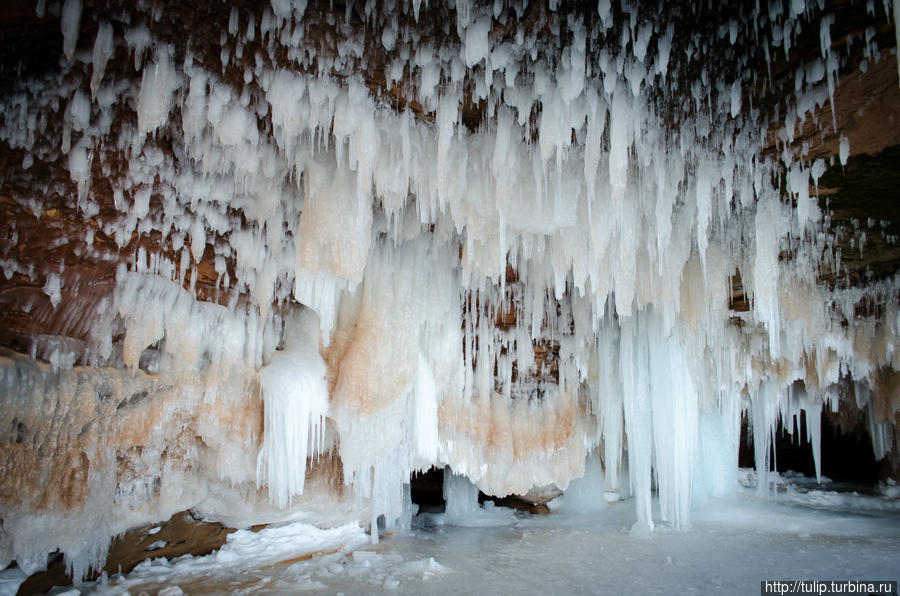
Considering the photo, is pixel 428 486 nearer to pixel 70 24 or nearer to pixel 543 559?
pixel 543 559

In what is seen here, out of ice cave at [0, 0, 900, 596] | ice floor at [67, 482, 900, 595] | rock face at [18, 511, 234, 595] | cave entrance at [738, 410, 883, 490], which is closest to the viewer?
ice cave at [0, 0, 900, 596]

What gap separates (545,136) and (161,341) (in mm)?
4724

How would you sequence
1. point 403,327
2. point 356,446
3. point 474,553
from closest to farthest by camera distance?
point 403,327
point 356,446
point 474,553

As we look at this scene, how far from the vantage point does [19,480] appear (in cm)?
521

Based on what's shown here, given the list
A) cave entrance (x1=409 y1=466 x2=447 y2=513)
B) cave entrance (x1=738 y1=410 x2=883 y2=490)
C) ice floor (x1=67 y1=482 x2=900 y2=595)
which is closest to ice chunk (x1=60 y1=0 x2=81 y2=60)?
ice floor (x1=67 y1=482 x2=900 y2=595)

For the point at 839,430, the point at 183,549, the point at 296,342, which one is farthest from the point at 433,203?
the point at 839,430

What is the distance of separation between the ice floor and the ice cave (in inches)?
3.1

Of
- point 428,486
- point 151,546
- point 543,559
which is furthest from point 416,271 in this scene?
point 428,486

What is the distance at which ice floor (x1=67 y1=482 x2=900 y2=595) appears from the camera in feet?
18.3

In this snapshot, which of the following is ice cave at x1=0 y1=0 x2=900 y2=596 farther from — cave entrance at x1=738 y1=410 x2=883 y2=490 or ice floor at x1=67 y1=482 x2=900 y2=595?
cave entrance at x1=738 y1=410 x2=883 y2=490

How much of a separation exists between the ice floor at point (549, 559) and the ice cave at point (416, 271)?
0.26 ft

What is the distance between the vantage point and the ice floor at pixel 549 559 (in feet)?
18.3

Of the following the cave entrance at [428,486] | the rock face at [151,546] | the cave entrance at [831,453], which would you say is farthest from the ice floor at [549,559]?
the cave entrance at [831,453]

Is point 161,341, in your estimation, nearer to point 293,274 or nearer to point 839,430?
point 293,274
